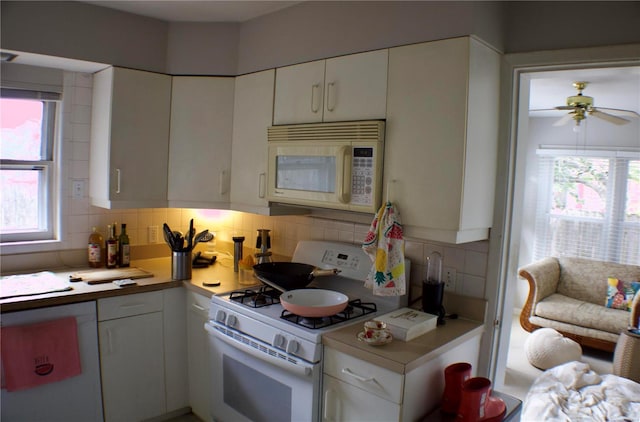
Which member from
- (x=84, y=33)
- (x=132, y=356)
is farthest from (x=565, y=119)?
(x=132, y=356)

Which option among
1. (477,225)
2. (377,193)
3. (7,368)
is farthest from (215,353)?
(477,225)

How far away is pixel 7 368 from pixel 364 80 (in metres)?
2.14

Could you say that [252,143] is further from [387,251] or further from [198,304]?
[387,251]

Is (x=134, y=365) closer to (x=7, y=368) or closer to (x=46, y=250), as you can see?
(x=7, y=368)

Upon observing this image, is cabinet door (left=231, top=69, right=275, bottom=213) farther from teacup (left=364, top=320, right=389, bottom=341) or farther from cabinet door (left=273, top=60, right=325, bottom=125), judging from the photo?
teacup (left=364, top=320, right=389, bottom=341)

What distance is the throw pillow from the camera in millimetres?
4668

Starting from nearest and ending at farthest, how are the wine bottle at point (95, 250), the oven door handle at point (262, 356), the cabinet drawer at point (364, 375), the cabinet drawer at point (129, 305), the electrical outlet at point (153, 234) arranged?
1. the cabinet drawer at point (364, 375)
2. the oven door handle at point (262, 356)
3. the cabinet drawer at point (129, 305)
4. the wine bottle at point (95, 250)
5. the electrical outlet at point (153, 234)

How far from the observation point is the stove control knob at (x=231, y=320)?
235cm

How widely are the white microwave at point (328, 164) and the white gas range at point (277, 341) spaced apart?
1.35 feet

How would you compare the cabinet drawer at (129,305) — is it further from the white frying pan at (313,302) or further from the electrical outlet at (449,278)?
the electrical outlet at (449,278)

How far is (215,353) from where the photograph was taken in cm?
255

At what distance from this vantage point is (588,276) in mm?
5074

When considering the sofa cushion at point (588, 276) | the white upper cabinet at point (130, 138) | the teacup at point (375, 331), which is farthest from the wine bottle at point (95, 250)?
the sofa cushion at point (588, 276)

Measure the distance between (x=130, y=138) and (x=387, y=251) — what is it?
171cm
